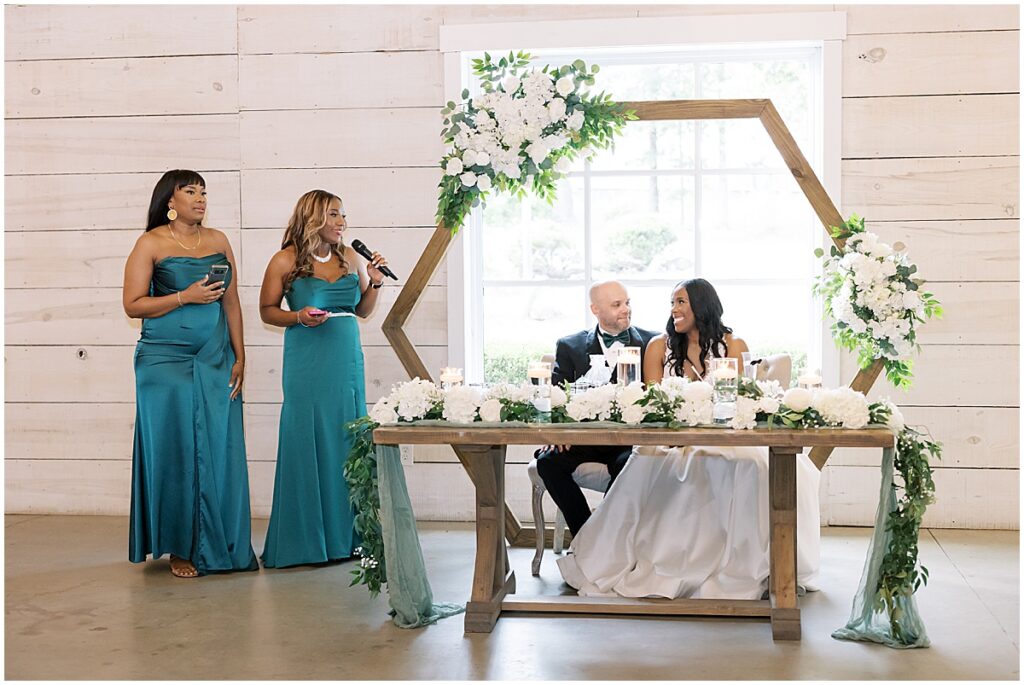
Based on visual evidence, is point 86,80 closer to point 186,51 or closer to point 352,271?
point 186,51

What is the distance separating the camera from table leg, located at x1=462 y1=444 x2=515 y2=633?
3.72 meters

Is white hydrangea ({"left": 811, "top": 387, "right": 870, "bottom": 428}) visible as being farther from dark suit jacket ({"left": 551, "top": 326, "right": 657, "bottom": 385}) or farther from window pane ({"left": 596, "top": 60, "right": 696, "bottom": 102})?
window pane ({"left": 596, "top": 60, "right": 696, "bottom": 102})

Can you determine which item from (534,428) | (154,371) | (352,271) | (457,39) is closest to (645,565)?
(534,428)

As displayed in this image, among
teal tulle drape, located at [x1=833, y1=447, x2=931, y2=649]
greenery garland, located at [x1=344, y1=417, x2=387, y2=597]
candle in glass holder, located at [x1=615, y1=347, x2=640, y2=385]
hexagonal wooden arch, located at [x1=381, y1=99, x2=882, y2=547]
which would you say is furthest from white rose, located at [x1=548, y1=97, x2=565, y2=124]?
teal tulle drape, located at [x1=833, y1=447, x2=931, y2=649]

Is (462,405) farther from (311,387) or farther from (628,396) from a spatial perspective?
(311,387)

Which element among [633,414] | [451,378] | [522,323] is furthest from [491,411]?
[522,323]

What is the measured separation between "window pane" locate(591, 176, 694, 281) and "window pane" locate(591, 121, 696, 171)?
6 cm

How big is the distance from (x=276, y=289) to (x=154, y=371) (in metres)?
0.59

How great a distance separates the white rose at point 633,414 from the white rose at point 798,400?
1.50 ft

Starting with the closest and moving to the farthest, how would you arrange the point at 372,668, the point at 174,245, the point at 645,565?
the point at 372,668
the point at 645,565
the point at 174,245

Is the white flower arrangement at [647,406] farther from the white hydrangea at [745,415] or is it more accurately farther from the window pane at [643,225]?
the window pane at [643,225]

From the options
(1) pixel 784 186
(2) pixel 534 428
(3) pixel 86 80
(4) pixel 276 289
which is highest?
(3) pixel 86 80

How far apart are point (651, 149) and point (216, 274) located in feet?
7.20

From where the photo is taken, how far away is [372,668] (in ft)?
11.0
